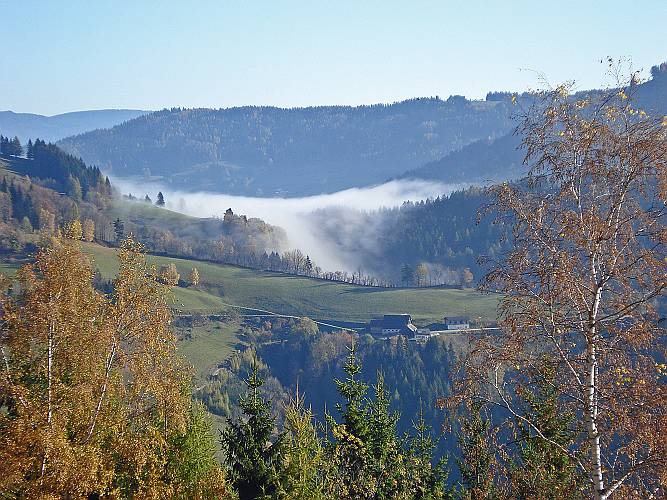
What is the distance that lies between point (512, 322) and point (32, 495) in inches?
482

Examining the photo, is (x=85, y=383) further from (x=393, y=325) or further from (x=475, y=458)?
(x=393, y=325)

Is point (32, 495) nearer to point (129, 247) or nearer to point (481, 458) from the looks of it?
point (129, 247)

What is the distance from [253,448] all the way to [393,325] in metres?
159

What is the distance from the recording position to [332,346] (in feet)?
578

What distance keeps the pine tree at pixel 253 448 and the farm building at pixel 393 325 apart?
15453 cm

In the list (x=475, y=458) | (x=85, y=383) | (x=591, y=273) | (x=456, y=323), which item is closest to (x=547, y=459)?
(x=475, y=458)

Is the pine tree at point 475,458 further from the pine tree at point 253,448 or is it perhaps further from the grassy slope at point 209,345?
the grassy slope at point 209,345

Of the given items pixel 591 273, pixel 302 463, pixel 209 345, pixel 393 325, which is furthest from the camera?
pixel 393 325

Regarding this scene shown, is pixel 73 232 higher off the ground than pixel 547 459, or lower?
higher

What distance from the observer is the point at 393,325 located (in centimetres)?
18250

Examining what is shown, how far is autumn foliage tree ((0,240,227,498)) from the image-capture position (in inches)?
650

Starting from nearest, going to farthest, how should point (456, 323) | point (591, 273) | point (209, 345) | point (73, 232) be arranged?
1. point (591, 273)
2. point (73, 232)
3. point (209, 345)
4. point (456, 323)

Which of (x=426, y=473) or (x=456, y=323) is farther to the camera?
(x=456, y=323)

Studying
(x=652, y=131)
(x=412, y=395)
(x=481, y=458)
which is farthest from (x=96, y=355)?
(x=412, y=395)
